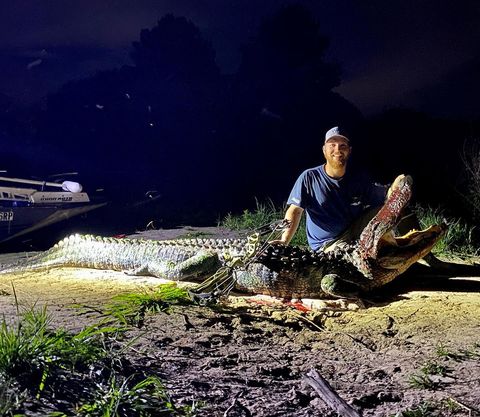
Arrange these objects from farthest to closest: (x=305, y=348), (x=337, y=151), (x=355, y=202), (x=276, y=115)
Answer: (x=276, y=115) < (x=355, y=202) < (x=337, y=151) < (x=305, y=348)

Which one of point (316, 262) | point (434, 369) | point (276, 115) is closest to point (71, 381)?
point (434, 369)

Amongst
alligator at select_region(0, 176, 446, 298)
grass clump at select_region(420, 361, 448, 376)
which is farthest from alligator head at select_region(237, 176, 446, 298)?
grass clump at select_region(420, 361, 448, 376)

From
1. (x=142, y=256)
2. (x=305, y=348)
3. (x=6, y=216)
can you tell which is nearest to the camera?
(x=305, y=348)

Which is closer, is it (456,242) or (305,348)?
(305,348)

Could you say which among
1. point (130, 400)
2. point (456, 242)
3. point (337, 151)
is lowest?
point (456, 242)

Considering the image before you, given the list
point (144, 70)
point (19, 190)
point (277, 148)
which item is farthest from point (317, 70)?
point (19, 190)

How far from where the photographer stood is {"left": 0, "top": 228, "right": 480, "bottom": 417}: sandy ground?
2.34 meters

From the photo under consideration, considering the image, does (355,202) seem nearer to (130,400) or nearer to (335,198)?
(335,198)

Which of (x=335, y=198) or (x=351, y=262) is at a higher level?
(x=335, y=198)

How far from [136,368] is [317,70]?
16.0 m

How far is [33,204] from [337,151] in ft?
17.7

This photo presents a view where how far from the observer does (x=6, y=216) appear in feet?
24.4

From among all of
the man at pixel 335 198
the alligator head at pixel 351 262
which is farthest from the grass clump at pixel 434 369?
the man at pixel 335 198

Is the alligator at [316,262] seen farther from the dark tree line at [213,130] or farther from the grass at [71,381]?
the dark tree line at [213,130]
